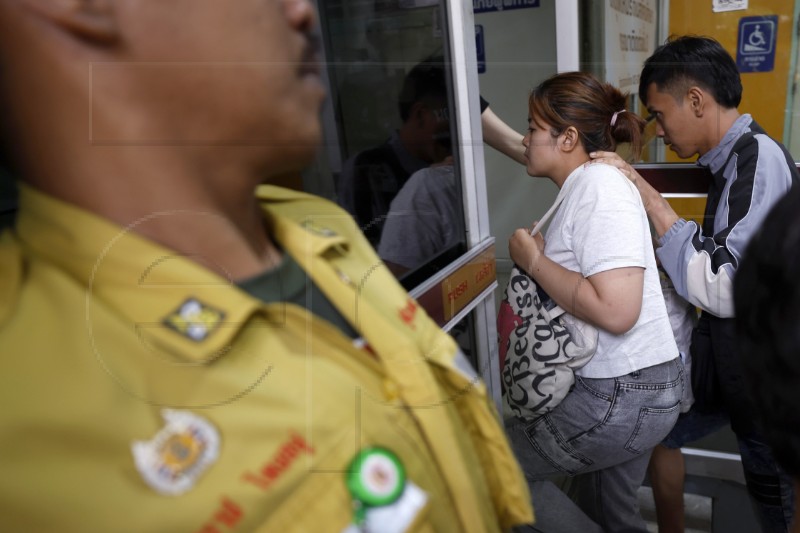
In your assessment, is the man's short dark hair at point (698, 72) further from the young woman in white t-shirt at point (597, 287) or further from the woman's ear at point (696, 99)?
the young woman in white t-shirt at point (597, 287)

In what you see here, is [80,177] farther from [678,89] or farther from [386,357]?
[678,89]

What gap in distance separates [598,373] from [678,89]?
839mm

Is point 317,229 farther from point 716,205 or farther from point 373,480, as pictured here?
point 716,205

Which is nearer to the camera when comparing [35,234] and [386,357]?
[35,234]

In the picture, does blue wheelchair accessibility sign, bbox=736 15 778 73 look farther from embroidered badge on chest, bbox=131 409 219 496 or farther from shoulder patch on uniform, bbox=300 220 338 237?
embroidered badge on chest, bbox=131 409 219 496

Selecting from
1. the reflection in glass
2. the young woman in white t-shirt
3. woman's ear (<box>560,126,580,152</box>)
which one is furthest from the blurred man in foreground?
woman's ear (<box>560,126,580,152</box>)

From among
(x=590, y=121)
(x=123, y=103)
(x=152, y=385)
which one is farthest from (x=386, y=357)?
(x=590, y=121)

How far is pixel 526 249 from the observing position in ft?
4.43

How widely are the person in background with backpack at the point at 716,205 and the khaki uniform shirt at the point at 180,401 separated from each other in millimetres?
1022

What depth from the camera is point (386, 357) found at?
0.57 metres

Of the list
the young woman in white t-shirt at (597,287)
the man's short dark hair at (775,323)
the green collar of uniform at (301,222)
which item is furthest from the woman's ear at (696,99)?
the green collar of uniform at (301,222)

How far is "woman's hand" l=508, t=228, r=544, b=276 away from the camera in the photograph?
1.32m

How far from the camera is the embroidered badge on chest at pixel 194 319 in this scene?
→ 442mm

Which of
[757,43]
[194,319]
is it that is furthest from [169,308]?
[757,43]
